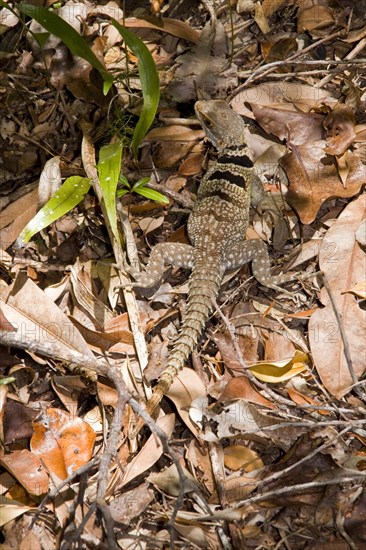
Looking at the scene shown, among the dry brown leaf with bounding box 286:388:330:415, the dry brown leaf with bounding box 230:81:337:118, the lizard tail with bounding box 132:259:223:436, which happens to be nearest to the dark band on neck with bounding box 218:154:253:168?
the dry brown leaf with bounding box 230:81:337:118

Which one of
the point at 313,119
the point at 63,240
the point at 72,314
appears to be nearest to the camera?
the point at 72,314

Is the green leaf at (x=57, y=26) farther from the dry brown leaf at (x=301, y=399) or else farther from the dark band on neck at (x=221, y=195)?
the dry brown leaf at (x=301, y=399)

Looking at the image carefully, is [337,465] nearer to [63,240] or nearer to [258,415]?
[258,415]

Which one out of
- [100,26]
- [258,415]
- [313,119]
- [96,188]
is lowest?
[258,415]

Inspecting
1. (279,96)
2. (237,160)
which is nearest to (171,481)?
(237,160)

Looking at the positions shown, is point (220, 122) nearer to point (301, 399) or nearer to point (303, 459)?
point (301, 399)

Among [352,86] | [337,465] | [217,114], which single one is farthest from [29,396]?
[352,86]

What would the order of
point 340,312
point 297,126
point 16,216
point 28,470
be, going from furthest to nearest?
point 297,126, point 16,216, point 340,312, point 28,470

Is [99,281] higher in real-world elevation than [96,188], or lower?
lower
